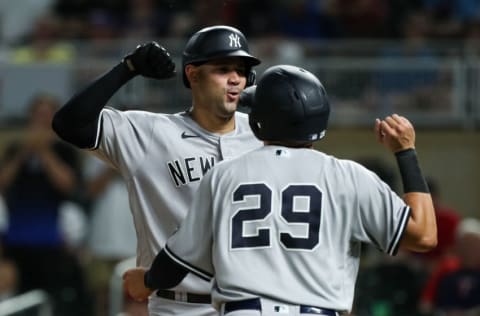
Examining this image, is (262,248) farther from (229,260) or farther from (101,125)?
(101,125)

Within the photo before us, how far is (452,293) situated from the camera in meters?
9.68

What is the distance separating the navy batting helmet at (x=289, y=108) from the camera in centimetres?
452

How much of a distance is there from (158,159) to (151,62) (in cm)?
44

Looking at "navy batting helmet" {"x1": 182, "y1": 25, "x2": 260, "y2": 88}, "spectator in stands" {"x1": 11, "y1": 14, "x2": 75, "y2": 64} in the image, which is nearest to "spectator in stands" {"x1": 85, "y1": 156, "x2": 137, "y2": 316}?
"spectator in stands" {"x1": 11, "y1": 14, "x2": 75, "y2": 64}

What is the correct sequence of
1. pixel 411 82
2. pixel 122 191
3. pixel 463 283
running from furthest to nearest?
pixel 411 82
pixel 122 191
pixel 463 283

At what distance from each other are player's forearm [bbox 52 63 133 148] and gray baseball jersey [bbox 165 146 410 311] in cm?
102

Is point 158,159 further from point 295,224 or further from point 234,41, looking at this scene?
point 295,224

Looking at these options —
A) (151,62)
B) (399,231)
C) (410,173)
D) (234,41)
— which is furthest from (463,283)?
(399,231)

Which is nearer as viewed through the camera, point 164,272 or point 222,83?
point 164,272

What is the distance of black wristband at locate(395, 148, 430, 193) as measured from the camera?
455 cm

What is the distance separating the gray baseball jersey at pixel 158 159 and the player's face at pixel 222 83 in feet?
0.46

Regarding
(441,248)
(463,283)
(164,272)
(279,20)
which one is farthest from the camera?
Result: (279,20)

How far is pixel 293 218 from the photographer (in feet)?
14.4

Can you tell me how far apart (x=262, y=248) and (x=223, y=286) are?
20cm
